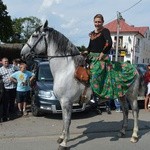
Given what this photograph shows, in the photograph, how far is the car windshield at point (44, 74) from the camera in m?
11.4

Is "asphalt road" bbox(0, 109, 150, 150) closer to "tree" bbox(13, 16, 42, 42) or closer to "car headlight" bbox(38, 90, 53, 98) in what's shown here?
"car headlight" bbox(38, 90, 53, 98)

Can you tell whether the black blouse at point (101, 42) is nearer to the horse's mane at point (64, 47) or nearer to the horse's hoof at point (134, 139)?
the horse's mane at point (64, 47)

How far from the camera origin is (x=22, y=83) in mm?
10711

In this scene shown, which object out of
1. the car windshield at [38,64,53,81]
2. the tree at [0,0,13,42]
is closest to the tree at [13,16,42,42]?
the tree at [0,0,13,42]

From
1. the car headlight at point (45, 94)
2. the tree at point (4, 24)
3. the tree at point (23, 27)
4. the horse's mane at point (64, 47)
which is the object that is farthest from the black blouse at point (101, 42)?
the tree at point (23, 27)

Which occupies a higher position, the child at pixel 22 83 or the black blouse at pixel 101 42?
the black blouse at pixel 101 42

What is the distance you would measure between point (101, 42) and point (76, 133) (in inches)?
102

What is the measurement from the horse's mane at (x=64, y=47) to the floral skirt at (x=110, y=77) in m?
0.33

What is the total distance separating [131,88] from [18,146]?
9.80 ft

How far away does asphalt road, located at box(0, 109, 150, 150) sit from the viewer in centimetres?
736

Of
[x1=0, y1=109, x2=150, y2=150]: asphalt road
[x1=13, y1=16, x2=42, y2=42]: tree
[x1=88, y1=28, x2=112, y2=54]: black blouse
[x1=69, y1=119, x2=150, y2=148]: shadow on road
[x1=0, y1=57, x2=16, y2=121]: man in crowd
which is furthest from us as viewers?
[x1=13, y1=16, x2=42, y2=42]: tree

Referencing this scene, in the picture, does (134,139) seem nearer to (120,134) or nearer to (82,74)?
(120,134)

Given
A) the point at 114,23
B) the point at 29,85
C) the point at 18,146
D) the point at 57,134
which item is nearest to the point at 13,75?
the point at 29,85

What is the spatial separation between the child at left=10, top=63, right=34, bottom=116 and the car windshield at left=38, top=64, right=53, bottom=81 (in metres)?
0.47
